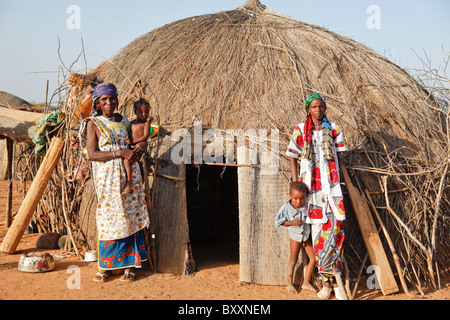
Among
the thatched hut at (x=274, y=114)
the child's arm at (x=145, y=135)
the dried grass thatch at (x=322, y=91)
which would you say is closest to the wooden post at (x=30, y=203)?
the thatched hut at (x=274, y=114)

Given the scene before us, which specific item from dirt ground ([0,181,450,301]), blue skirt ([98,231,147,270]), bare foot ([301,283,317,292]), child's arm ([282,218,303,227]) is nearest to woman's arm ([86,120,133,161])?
blue skirt ([98,231,147,270])

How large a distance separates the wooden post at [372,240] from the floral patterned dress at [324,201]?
473mm

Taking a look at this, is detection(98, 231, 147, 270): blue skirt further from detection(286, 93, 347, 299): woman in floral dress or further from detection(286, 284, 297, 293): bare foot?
detection(286, 93, 347, 299): woman in floral dress

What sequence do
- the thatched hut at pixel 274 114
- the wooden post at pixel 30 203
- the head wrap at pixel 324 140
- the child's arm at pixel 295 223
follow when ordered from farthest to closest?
1. the wooden post at pixel 30 203
2. the thatched hut at pixel 274 114
3. the child's arm at pixel 295 223
4. the head wrap at pixel 324 140

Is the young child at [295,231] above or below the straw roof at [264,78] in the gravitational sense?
below

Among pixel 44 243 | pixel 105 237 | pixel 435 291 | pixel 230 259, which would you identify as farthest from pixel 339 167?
pixel 44 243

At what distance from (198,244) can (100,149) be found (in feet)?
9.42

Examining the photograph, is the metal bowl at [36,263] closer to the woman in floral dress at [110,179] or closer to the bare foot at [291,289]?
the woman in floral dress at [110,179]

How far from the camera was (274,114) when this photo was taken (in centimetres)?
512

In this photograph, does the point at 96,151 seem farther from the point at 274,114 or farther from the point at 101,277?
the point at 274,114

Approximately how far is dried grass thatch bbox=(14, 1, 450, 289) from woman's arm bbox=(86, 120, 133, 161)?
1.17m

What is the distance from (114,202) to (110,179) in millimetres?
234

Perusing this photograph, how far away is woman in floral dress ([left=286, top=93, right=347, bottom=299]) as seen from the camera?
4.04 meters

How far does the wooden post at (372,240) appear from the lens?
4277 mm
